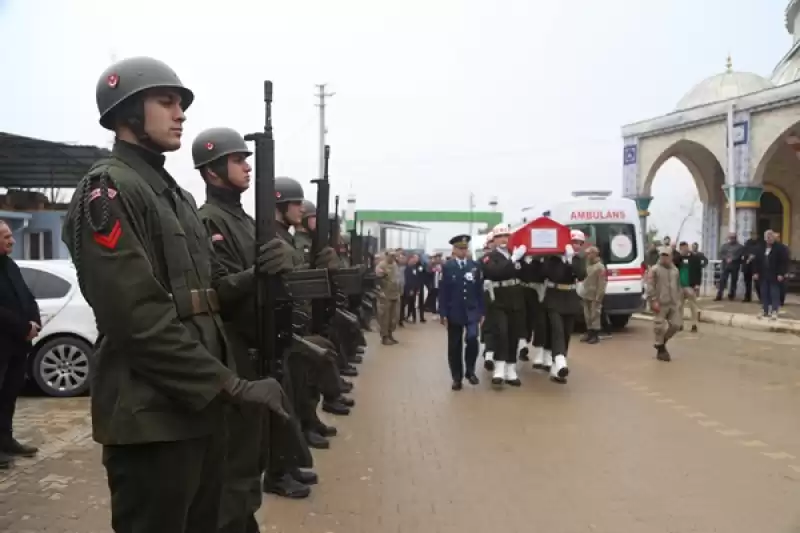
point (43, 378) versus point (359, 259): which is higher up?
point (359, 259)

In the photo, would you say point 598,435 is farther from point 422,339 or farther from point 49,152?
point 49,152

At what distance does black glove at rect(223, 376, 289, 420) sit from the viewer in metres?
2.60

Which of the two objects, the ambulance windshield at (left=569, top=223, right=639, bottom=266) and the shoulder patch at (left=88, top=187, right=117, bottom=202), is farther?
the ambulance windshield at (left=569, top=223, right=639, bottom=266)

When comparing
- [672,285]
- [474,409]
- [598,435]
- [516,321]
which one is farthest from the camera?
[672,285]

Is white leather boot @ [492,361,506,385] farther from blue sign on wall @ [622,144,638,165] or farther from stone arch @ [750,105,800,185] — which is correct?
blue sign on wall @ [622,144,638,165]

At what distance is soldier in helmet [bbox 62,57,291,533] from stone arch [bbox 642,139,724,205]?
2406 cm

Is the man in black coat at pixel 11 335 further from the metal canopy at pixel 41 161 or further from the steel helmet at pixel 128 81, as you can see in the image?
→ the metal canopy at pixel 41 161

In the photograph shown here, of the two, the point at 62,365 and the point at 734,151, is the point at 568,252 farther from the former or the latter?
the point at 734,151

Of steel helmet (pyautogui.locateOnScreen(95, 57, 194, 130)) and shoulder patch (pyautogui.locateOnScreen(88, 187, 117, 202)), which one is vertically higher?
steel helmet (pyautogui.locateOnScreen(95, 57, 194, 130))

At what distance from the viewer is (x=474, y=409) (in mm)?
8836

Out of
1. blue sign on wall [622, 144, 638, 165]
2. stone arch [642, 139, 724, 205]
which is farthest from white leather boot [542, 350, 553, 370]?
blue sign on wall [622, 144, 638, 165]

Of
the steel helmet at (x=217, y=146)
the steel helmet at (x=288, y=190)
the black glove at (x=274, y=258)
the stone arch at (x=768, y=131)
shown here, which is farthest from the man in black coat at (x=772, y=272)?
the black glove at (x=274, y=258)

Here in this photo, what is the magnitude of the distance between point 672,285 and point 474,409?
16.0ft

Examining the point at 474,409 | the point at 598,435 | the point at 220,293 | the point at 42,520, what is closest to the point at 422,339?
the point at 474,409
